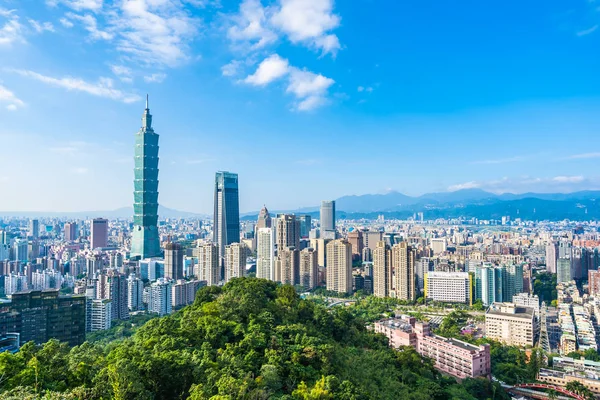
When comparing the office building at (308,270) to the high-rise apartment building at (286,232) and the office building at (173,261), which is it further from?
the office building at (173,261)

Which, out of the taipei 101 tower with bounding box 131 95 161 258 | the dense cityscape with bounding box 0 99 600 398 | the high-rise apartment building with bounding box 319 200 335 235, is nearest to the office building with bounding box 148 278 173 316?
the dense cityscape with bounding box 0 99 600 398

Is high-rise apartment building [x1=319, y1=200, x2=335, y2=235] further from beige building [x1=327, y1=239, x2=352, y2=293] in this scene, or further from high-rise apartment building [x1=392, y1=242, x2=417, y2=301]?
high-rise apartment building [x1=392, y1=242, x2=417, y2=301]

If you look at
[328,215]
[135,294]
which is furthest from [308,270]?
[328,215]

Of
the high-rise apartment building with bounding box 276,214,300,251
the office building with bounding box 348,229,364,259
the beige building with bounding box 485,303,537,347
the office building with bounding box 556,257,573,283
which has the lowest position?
the beige building with bounding box 485,303,537,347

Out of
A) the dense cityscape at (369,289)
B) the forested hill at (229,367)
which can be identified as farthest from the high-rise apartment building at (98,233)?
the forested hill at (229,367)

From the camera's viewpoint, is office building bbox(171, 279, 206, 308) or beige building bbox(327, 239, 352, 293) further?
beige building bbox(327, 239, 352, 293)

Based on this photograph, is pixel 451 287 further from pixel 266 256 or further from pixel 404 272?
pixel 266 256

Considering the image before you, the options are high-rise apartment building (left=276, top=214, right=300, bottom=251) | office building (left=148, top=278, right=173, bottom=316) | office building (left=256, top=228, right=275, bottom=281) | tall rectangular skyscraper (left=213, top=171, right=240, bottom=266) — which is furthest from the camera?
tall rectangular skyscraper (left=213, top=171, right=240, bottom=266)
